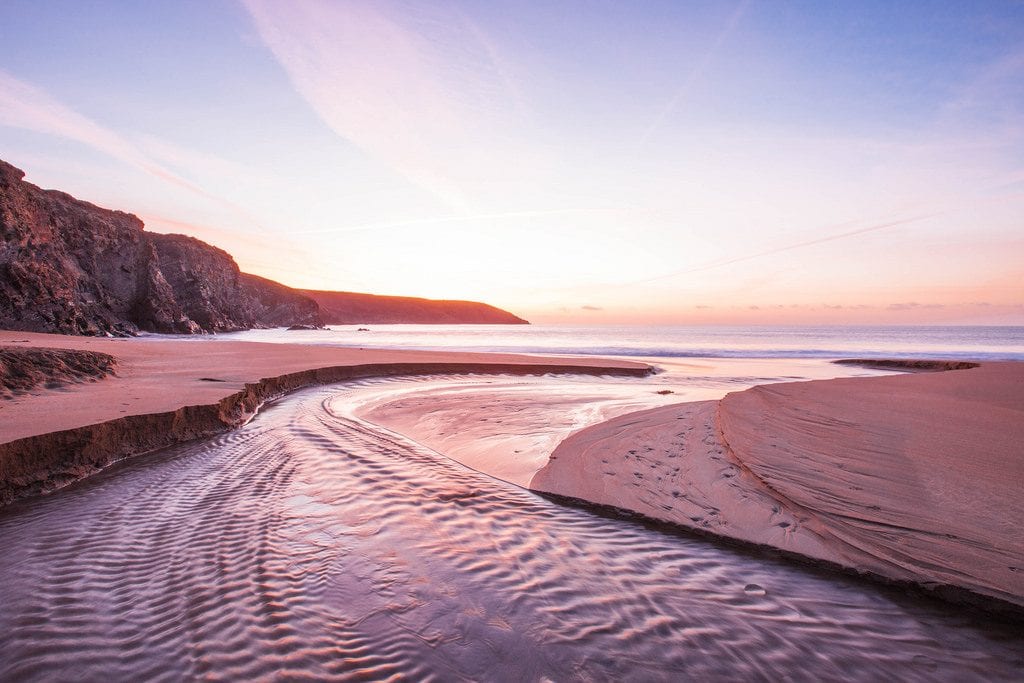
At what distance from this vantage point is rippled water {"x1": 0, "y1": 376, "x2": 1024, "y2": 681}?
2285 millimetres

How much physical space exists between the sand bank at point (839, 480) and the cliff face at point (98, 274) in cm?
3272

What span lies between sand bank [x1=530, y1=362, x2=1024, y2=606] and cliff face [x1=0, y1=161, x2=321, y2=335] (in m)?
32.7

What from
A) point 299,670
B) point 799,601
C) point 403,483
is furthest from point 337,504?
point 799,601

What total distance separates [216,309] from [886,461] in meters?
69.0

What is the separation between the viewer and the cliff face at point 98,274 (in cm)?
2448

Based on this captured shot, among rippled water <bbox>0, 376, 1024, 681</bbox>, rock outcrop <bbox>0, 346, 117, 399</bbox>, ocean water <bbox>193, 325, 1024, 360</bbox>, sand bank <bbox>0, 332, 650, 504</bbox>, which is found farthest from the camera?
ocean water <bbox>193, 325, 1024, 360</bbox>

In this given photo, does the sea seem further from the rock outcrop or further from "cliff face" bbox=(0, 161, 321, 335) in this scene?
"cliff face" bbox=(0, 161, 321, 335)

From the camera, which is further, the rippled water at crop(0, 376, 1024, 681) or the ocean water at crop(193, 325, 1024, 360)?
the ocean water at crop(193, 325, 1024, 360)

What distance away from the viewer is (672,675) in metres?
2.26

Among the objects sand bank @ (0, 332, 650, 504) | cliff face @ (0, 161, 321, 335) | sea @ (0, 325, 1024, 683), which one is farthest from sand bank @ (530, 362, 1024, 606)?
cliff face @ (0, 161, 321, 335)

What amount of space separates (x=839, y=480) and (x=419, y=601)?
4208 mm

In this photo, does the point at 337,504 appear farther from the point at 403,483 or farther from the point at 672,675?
the point at 672,675

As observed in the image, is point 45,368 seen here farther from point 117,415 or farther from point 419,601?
point 419,601

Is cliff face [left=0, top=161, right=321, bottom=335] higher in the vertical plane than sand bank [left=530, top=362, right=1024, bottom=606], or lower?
higher
